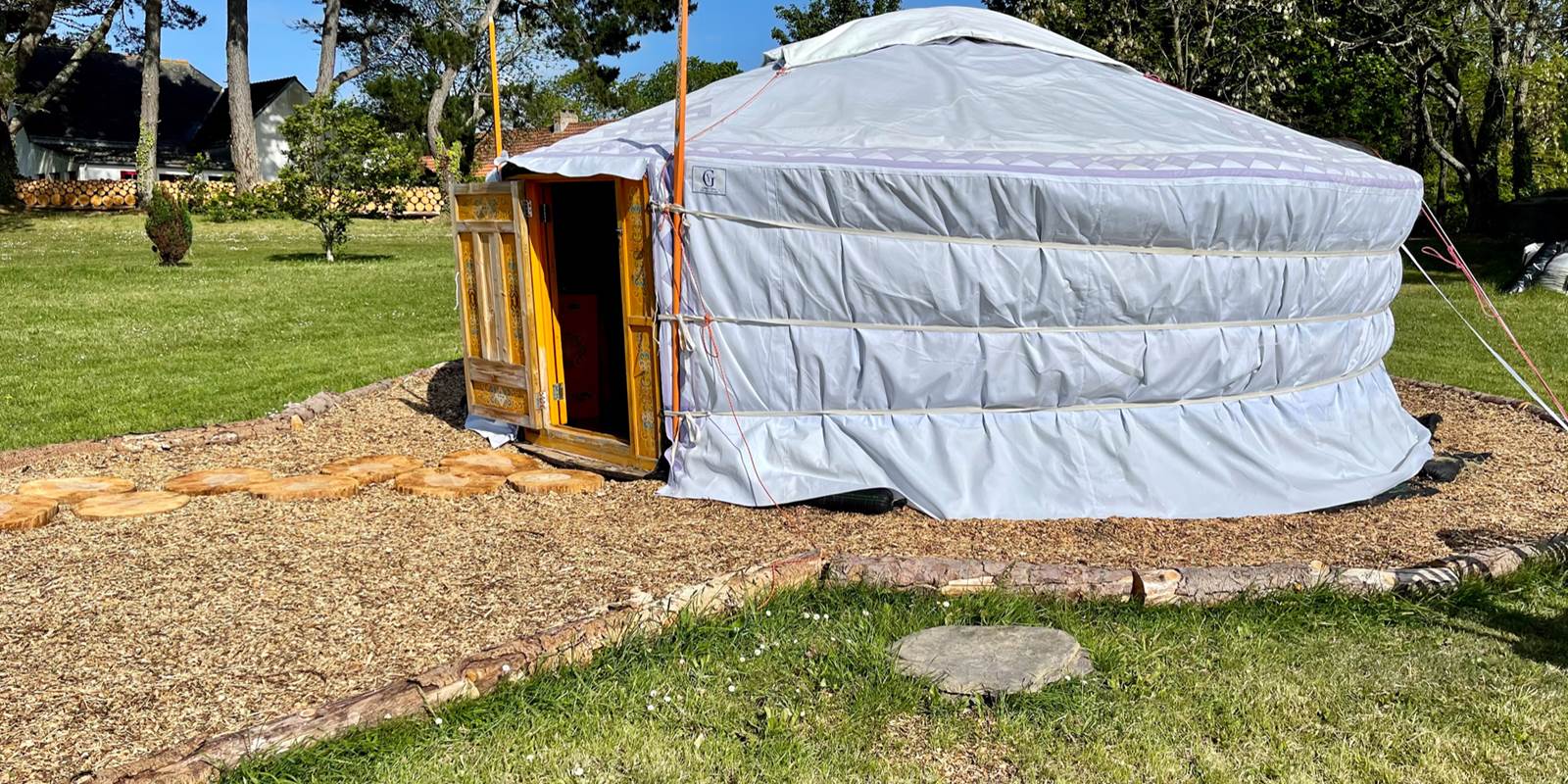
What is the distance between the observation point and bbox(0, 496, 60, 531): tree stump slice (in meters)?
4.32

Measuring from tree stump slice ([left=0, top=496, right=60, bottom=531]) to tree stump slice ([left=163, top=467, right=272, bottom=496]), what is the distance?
45cm

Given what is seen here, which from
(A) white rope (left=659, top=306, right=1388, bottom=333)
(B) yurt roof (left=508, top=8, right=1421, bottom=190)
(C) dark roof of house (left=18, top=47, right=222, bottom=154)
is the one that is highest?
(C) dark roof of house (left=18, top=47, right=222, bottom=154)

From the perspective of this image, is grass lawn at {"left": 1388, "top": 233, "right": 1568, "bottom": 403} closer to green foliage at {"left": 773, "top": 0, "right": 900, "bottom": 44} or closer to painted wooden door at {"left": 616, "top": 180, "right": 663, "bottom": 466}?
painted wooden door at {"left": 616, "top": 180, "right": 663, "bottom": 466}

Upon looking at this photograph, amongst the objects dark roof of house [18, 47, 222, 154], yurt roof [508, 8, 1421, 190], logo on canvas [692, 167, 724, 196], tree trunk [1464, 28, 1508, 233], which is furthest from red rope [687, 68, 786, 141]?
dark roof of house [18, 47, 222, 154]

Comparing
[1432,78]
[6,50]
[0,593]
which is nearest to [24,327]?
[0,593]

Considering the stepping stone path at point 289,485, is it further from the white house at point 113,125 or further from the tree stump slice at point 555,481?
the white house at point 113,125

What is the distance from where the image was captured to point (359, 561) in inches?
156

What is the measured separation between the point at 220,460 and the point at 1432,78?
13.9 meters

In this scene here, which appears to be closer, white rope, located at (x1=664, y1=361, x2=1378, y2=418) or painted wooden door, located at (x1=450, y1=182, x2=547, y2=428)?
white rope, located at (x1=664, y1=361, x2=1378, y2=418)

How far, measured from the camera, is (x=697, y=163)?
467cm

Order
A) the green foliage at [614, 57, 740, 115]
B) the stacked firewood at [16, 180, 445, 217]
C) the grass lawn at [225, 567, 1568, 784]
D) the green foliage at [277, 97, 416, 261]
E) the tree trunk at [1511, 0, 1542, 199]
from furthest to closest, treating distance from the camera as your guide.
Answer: the green foliage at [614, 57, 740, 115] → the stacked firewood at [16, 180, 445, 217] → the green foliage at [277, 97, 416, 261] → the tree trunk at [1511, 0, 1542, 199] → the grass lawn at [225, 567, 1568, 784]

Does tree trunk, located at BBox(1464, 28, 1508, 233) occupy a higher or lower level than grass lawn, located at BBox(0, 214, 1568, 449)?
higher

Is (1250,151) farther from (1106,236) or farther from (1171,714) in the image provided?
(1171,714)

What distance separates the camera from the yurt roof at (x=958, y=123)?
15.1 ft
